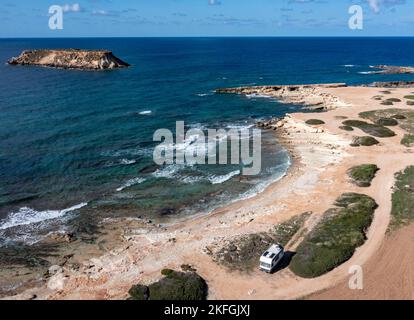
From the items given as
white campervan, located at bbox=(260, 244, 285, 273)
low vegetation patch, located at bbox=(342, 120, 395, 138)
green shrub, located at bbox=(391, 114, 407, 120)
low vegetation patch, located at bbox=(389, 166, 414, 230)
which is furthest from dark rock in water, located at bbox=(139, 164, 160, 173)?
green shrub, located at bbox=(391, 114, 407, 120)

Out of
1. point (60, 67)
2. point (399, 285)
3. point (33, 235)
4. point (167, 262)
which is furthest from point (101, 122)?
point (60, 67)

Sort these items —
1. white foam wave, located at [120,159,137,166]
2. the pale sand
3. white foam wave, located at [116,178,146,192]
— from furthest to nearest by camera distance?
1. white foam wave, located at [120,159,137,166]
2. white foam wave, located at [116,178,146,192]
3. the pale sand

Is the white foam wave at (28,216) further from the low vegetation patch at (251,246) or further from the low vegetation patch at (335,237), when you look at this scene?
the low vegetation patch at (335,237)

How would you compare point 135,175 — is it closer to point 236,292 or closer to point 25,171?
point 25,171

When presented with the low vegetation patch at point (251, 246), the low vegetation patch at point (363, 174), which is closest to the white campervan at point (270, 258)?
the low vegetation patch at point (251, 246)

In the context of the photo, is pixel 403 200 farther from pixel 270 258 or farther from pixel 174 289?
pixel 174 289

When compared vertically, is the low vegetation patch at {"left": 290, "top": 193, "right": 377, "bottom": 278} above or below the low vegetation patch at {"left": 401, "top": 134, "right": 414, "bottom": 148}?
below

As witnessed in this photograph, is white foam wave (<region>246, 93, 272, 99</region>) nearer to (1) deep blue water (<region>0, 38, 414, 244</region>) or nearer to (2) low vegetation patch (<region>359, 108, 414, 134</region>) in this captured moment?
(1) deep blue water (<region>0, 38, 414, 244</region>)
